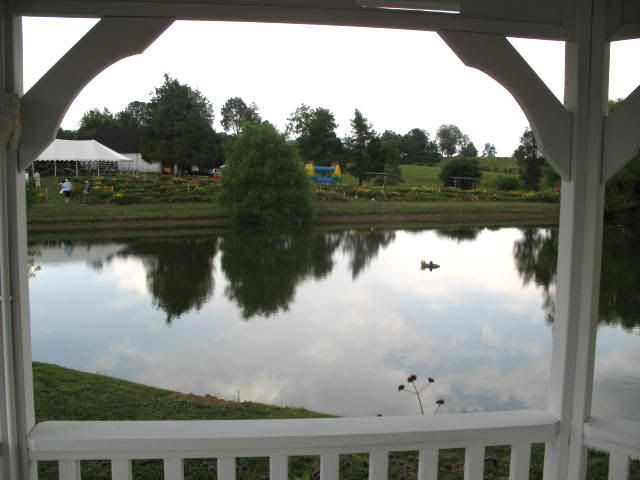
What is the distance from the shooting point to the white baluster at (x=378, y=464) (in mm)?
1065

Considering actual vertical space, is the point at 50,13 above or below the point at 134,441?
above

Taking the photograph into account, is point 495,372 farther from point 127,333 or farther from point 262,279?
point 127,333

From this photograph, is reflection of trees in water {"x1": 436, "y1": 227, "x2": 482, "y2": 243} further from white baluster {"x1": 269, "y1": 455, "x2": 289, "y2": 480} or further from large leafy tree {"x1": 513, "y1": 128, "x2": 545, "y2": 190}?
white baluster {"x1": 269, "y1": 455, "x2": 289, "y2": 480}

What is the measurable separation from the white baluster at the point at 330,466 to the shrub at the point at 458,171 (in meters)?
8.81

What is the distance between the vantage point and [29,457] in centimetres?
101

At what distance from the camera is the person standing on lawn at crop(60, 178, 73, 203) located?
754 centimetres

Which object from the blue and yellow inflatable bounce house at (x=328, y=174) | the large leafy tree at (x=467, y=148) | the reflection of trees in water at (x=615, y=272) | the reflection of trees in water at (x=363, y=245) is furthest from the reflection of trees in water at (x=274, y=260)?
the reflection of trees in water at (x=615, y=272)

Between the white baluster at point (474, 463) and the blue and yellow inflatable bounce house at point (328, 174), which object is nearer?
the white baluster at point (474, 463)

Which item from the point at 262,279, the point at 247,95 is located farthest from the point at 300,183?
the point at 247,95

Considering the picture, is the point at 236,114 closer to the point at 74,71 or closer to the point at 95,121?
the point at 95,121

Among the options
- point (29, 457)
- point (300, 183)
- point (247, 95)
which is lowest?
point (29, 457)

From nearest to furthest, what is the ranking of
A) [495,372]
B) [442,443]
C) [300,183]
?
1. [442,443]
2. [495,372]
3. [300,183]

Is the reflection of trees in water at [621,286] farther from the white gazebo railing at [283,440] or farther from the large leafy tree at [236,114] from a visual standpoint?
the white gazebo railing at [283,440]

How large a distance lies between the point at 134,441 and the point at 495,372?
8.20 meters
